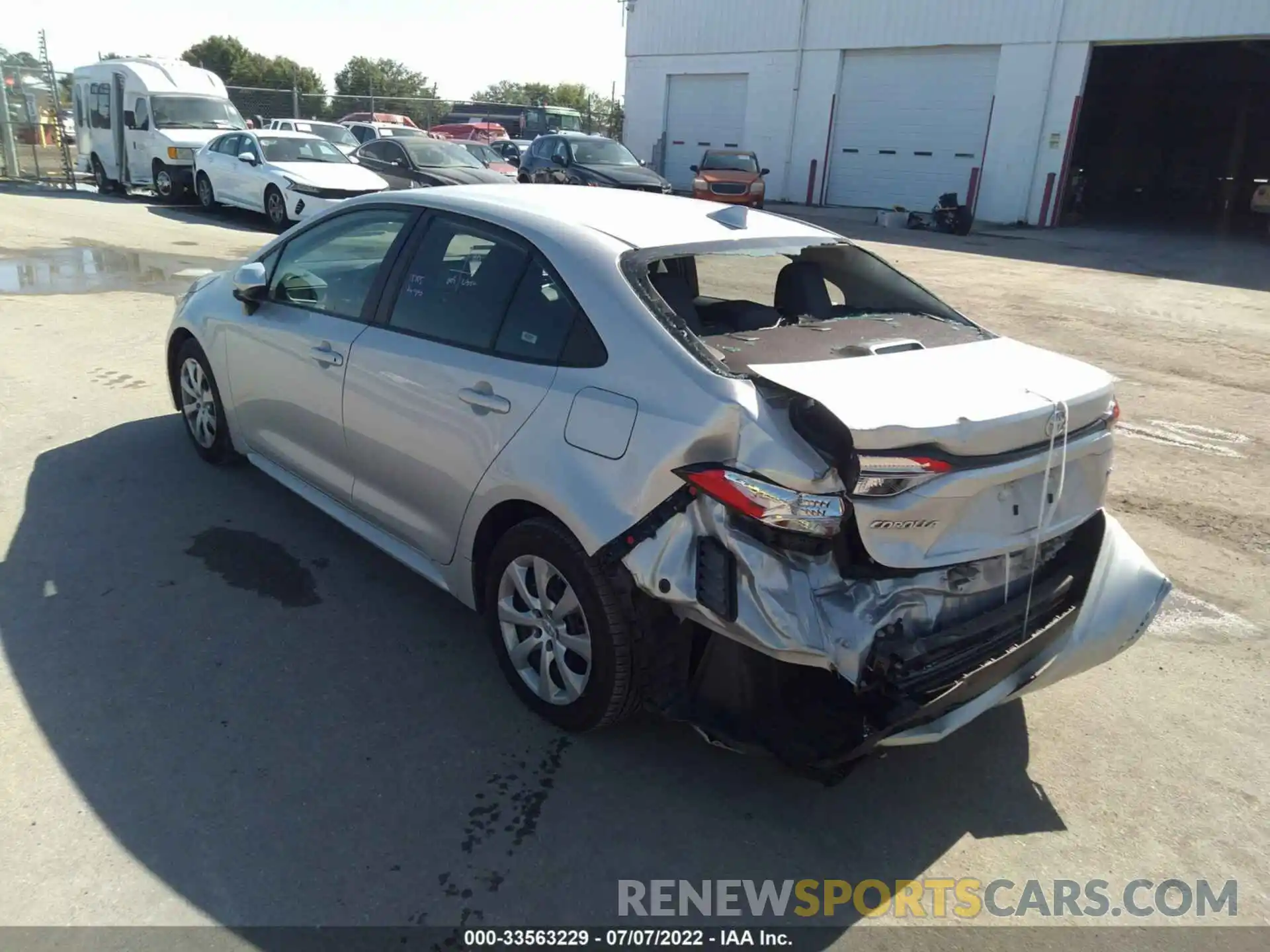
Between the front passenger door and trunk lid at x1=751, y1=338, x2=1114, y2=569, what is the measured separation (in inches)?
79.7

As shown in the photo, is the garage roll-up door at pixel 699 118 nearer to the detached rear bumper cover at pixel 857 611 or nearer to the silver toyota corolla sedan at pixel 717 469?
the silver toyota corolla sedan at pixel 717 469

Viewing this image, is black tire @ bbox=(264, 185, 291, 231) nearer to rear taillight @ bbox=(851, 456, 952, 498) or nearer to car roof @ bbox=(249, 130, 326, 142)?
car roof @ bbox=(249, 130, 326, 142)

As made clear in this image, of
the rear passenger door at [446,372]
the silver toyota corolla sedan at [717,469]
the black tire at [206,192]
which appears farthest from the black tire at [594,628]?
the black tire at [206,192]

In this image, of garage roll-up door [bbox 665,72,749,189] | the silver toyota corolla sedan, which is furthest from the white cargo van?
the silver toyota corolla sedan

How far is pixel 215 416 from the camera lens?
5.17m

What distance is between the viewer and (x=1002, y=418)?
2.75 meters

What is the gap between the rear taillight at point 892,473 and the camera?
259 cm

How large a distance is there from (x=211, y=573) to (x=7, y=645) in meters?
0.83

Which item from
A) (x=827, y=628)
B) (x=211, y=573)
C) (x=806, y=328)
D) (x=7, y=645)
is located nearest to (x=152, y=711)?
(x=7, y=645)

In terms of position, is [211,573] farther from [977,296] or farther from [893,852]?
[977,296]

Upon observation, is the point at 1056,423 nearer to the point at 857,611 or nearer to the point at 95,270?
the point at 857,611

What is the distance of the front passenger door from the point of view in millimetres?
4086

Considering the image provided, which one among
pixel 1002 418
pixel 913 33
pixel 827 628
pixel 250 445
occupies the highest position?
pixel 913 33

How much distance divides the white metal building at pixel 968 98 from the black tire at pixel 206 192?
17.7 metres
